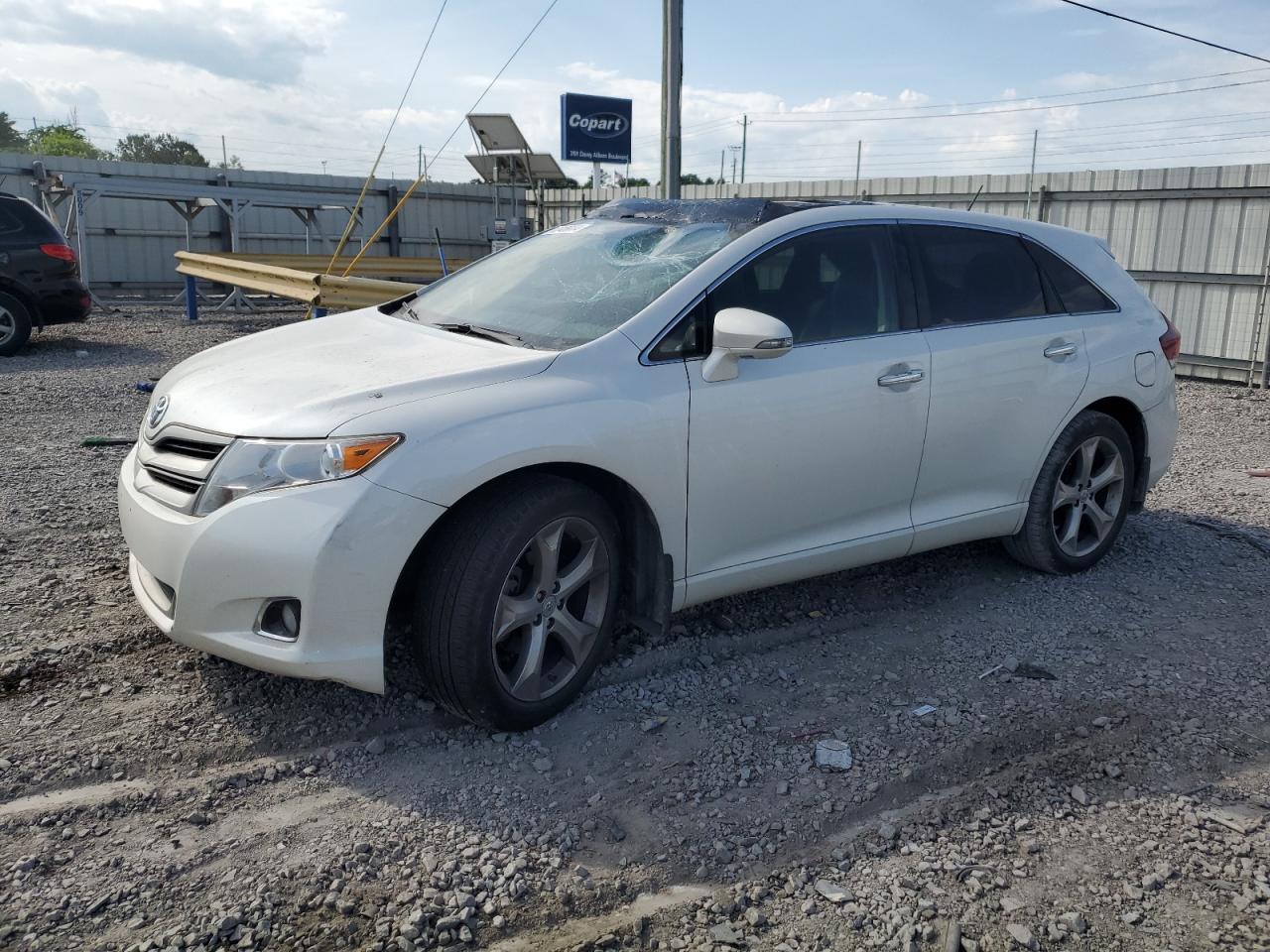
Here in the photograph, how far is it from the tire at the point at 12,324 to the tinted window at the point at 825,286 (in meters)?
9.92

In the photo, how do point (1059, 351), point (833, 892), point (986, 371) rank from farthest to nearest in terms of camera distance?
point (1059, 351), point (986, 371), point (833, 892)

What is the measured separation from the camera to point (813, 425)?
396cm

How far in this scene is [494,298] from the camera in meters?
4.32

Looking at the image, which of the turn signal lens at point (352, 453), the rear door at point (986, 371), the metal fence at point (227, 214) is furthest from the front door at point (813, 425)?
the metal fence at point (227, 214)

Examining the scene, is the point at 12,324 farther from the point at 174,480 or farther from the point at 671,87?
the point at 174,480

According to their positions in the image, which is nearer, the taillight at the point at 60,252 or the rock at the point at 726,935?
the rock at the point at 726,935

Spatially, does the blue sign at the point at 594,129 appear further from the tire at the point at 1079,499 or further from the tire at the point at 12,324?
the tire at the point at 1079,499

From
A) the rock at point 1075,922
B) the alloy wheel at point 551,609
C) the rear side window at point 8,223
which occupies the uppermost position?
the rear side window at point 8,223

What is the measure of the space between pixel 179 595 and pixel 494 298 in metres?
1.76

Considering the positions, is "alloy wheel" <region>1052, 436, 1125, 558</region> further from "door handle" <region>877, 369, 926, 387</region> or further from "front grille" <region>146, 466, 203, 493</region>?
"front grille" <region>146, 466, 203, 493</region>

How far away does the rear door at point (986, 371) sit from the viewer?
4.45 metres

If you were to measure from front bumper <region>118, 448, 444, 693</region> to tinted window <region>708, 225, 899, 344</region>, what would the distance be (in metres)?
1.51

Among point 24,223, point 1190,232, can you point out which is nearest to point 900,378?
point 1190,232

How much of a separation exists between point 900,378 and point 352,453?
7.34ft
